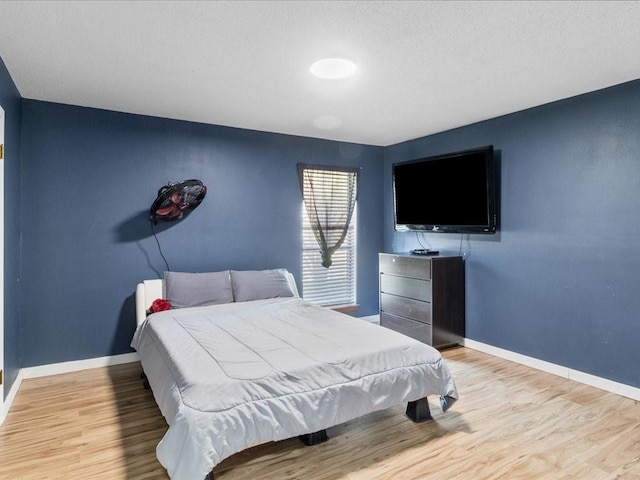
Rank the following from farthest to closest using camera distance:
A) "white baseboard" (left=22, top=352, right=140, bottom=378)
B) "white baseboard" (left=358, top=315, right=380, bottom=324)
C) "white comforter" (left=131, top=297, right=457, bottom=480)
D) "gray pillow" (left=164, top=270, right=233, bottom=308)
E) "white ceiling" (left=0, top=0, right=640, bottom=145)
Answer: "white baseboard" (left=358, top=315, right=380, bottom=324)
"gray pillow" (left=164, top=270, right=233, bottom=308)
"white baseboard" (left=22, top=352, right=140, bottom=378)
"white ceiling" (left=0, top=0, right=640, bottom=145)
"white comforter" (left=131, top=297, right=457, bottom=480)

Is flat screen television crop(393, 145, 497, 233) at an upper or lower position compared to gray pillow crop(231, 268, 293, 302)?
upper

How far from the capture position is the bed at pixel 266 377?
182cm

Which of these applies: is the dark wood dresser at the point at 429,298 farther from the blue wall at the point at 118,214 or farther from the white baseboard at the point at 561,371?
the blue wall at the point at 118,214

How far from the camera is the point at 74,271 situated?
3.60 meters

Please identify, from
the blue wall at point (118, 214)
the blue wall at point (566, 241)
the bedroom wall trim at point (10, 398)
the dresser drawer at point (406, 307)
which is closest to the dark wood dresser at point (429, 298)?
the dresser drawer at point (406, 307)

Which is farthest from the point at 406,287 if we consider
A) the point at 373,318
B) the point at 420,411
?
the point at 420,411

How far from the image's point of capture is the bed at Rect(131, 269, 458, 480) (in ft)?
5.98

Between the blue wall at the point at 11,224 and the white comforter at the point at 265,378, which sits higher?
the blue wall at the point at 11,224

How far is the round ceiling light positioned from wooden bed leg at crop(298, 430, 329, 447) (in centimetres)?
239

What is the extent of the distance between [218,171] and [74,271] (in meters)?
1.70

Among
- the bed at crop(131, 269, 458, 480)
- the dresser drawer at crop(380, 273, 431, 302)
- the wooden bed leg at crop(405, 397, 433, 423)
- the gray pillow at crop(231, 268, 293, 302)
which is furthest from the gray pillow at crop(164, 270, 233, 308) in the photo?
the wooden bed leg at crop(405, 397, 433, 423)

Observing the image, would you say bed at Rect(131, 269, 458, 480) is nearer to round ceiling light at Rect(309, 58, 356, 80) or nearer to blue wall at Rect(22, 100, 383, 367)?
blue wall at Rect(22, 100, 383, 367)

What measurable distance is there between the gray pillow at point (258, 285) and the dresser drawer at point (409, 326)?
1.32m

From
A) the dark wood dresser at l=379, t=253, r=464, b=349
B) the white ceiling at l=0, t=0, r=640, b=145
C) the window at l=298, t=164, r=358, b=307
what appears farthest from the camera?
the window at l=298, t=164, r=358, b=307
